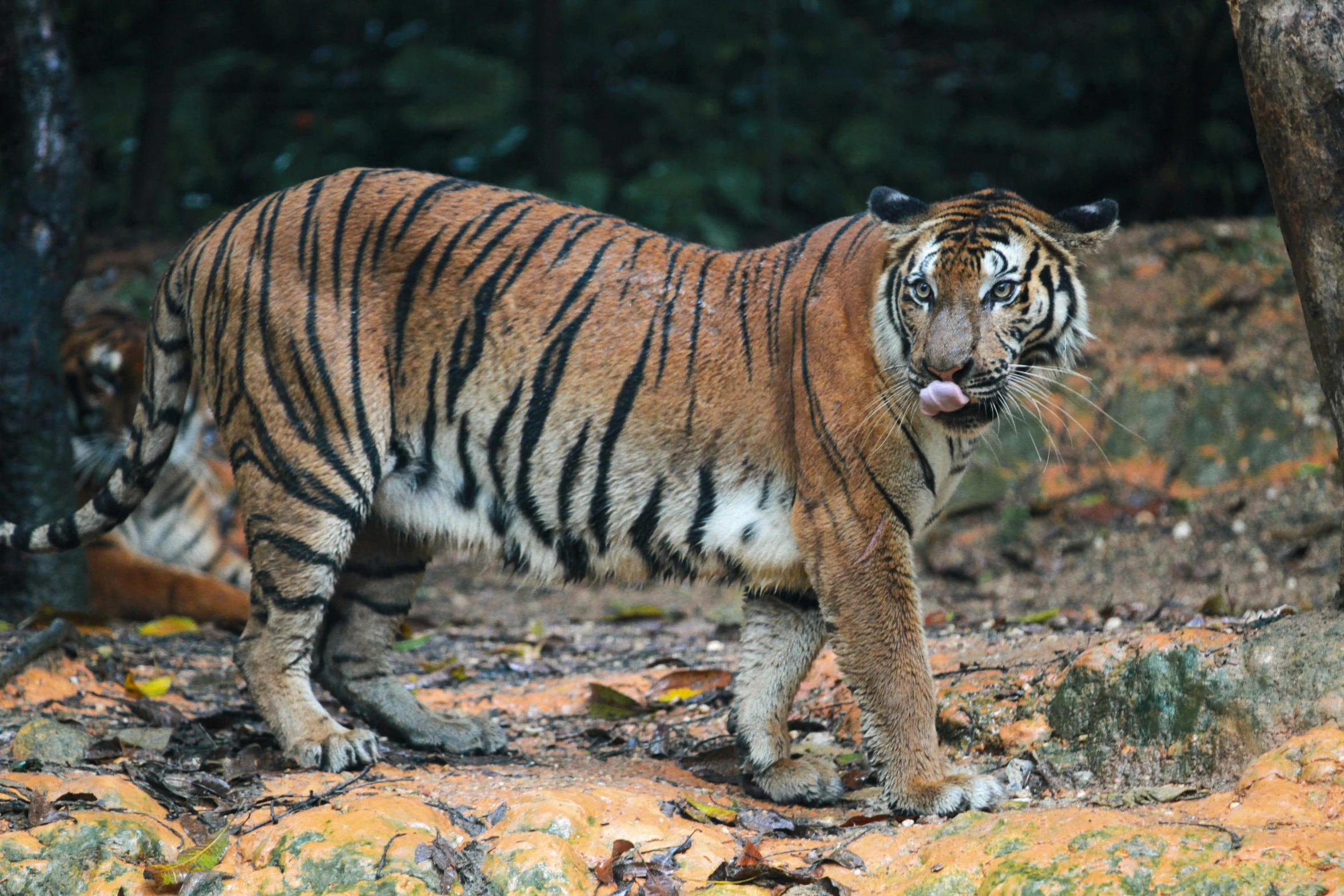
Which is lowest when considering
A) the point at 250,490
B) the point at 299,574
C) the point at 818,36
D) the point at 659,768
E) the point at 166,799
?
the point at 659,768

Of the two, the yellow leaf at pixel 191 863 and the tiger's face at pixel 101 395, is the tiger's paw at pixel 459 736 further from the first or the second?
the tiger's face at pixel 101 395

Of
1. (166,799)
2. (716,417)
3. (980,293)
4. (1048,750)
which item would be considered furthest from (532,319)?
(1048,750)

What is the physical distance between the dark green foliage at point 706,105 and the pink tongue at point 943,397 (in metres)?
6.52

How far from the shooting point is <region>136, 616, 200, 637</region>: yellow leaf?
6.22 meters

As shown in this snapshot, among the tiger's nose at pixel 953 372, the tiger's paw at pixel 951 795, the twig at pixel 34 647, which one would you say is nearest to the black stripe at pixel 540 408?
the tiger's nose at pixel 953 372

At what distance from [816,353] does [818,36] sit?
25.1 feet

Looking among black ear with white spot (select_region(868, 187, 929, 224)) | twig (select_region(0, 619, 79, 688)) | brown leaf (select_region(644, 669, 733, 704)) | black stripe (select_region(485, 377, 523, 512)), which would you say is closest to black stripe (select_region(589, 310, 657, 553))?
black stripe (select_region(485, 377, 523, 512))

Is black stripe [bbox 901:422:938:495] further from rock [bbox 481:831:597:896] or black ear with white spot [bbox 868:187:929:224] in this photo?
rock [bbox 481:831:597:896]

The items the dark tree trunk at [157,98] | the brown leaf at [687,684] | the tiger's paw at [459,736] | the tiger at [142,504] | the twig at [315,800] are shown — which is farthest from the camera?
the dark tree trunk at [157,98]

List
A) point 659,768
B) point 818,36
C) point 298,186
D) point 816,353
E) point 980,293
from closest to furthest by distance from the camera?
point 980,293
point 816,353
point 659,768
point 298,186
point 818,36

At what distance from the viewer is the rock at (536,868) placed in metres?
3.17

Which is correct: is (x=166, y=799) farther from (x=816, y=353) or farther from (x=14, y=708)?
(x=816, y=353)

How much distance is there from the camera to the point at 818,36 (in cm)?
1087

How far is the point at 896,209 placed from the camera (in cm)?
378
